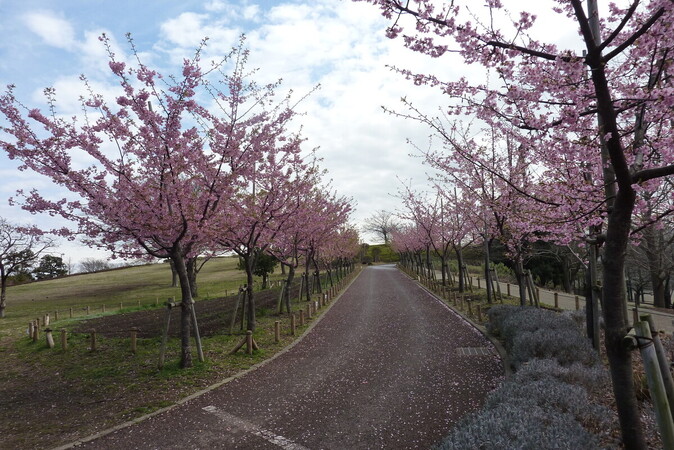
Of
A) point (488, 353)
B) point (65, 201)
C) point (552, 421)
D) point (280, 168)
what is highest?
point (280, 168)

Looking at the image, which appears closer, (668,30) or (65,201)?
(668,30)

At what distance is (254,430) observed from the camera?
5574 mm

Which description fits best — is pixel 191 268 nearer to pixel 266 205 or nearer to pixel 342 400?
pixel 266 205

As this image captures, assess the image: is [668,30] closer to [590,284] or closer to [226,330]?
[590,284]

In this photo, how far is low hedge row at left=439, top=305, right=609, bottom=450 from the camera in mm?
3605

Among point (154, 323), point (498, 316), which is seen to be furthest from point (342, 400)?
point (154, 323)

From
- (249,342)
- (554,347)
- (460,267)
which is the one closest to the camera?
(554,347)

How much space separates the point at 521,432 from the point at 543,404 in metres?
1.14

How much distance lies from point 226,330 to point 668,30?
44.0 ft

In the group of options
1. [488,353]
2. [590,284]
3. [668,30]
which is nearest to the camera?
[668,30]

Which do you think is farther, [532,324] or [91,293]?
[91,293]

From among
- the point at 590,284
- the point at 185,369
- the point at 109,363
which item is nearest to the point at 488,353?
the point at 590,284

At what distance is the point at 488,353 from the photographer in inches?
374

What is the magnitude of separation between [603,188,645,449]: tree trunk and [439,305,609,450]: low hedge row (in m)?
0.39
